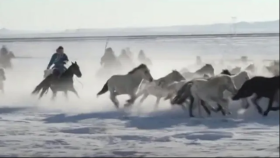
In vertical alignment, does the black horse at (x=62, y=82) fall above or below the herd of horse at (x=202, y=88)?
above

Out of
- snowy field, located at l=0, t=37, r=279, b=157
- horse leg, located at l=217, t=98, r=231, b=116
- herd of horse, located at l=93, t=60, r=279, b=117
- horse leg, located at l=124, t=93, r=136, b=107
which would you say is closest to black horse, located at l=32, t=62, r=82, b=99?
snowy field, located at l=0, t=37, r=279, b=157

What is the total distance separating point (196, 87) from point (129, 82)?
2354mm

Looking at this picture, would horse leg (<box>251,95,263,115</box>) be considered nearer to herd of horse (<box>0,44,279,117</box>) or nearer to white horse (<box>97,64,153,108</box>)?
herd of horse (<box>0,44,279,117</box>)

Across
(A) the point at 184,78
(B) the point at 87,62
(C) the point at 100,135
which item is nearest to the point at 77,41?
(B) the point at 87,62

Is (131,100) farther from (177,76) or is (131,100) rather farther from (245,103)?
(245,103)

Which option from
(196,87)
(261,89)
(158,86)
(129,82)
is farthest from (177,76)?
(261,89)

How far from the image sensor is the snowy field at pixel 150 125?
20.3 feet

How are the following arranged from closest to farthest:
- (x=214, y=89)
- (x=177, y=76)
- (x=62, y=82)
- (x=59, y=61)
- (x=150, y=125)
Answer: (x=214, y=89), (x=150, y=125), (x=177, y=76), (x=59, y=61), (x=62, y=82)

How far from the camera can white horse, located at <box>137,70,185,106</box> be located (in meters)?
9.48

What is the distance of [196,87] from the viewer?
762 centimetres

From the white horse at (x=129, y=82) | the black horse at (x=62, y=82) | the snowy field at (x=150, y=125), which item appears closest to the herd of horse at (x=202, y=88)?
the white horse at (x=129, y=82)

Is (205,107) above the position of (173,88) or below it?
below

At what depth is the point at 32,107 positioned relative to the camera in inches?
443

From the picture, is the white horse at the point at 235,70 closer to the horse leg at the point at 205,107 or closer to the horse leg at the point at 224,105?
the horse leg at the point at 205,107
